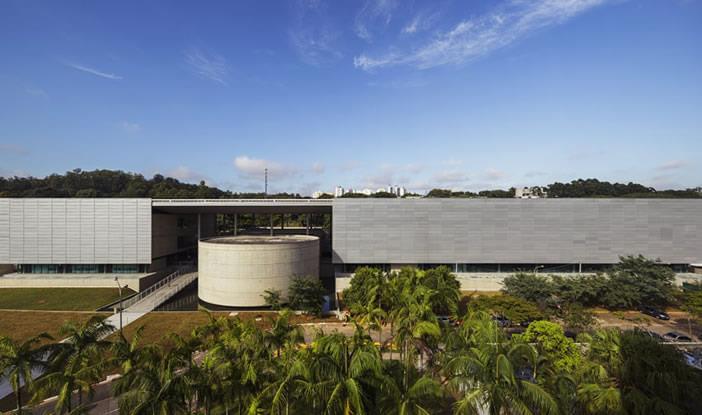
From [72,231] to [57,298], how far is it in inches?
438

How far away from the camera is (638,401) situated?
9742 millimetres

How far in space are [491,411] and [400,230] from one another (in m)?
36.4

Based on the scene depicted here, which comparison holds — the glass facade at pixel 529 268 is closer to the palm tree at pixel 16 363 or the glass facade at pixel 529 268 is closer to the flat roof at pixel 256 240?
the flat roof at pixel 256 240

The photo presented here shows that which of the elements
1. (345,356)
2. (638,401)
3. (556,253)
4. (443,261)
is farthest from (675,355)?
(556,253)

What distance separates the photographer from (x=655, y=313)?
1302 inches

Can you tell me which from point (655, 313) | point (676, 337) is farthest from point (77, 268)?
point (655, 313)

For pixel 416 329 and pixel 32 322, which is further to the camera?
pixel 32 322

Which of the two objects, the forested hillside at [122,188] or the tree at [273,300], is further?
the forested hillside at [122,188]

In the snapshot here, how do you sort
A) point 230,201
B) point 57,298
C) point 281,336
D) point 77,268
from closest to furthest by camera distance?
point 281,336 < point 57,298 < point 230,201 < point 77,268

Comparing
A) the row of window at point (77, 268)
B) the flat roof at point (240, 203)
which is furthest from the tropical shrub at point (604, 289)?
the row of window at point (77, 268)

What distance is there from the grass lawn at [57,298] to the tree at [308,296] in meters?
25.5

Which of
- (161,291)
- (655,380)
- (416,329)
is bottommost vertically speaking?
(161,291)

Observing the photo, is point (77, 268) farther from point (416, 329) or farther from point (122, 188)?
point (122, 188)

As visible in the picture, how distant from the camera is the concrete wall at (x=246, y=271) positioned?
1426 inches
